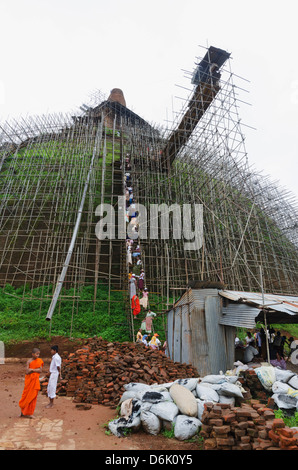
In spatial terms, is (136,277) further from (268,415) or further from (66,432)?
(268,415)

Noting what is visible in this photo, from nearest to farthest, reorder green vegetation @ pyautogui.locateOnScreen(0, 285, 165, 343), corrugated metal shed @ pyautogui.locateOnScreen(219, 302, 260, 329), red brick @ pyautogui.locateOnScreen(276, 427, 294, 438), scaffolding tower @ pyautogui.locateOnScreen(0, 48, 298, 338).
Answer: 1. red brick @ pyautogui.locateOnScreen(276, 427, 294, 438)
2. corrugated metal shed @ pyautogui.locateOnScreen(219, 302, 260, 329)
3. green vegetation @ pyautogui.locateOnScreen(0, 285, 165, 343)
4. scaffolding tower @ pyautogui.locateOnScreen(0, 48, 298, 338)

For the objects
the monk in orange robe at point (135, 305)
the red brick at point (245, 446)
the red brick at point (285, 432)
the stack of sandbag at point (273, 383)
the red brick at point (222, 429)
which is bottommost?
the red brick at point (245, 446)

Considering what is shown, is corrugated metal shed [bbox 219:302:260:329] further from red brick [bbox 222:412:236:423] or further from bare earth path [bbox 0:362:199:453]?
bare earth path [bbox 0:362:199:453]

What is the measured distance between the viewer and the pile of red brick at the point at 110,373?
19.1 feet

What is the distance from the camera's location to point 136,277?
11.5 metres

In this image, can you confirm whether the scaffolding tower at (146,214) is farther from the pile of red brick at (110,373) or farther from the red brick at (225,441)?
the red brick at (225,441)

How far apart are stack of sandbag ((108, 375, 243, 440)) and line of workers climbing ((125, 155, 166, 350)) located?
4189mm

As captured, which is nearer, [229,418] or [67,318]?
[229,418]

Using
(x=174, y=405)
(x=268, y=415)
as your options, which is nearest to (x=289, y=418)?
(x=268, y=415)

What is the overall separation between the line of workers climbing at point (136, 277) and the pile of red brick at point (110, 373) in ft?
7.09

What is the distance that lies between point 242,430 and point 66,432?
2.40 metres

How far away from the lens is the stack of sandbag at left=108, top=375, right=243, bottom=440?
4.08 metres

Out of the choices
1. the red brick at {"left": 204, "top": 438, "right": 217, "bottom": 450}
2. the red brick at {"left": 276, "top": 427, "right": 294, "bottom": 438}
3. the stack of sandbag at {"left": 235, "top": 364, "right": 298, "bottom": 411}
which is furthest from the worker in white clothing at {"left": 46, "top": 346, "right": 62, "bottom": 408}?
the red brick at {"left": 276, "top": 427, "right": 294, "bottom": 438}

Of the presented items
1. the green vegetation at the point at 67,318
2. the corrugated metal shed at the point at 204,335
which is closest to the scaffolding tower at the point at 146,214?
the green vegetation at the point at 67,318
